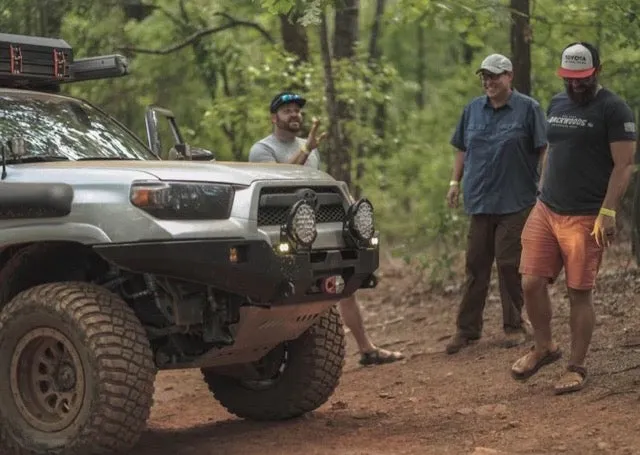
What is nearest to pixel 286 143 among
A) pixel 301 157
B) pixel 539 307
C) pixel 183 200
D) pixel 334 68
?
pixel 301 157

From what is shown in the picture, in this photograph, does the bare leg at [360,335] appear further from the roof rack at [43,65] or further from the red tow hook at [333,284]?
the roof rack at [43,65]

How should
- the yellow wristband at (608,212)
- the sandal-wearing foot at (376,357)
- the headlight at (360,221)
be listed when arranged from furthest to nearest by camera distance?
1. the sandal-wearing foot at (376,357)
2. the yellow wristband at (608,212)
3. the headlight at (360,221)

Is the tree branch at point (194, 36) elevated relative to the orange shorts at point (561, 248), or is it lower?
elevated

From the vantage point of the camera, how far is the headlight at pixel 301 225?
576cm

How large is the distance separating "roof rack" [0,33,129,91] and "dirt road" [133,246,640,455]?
95.0 inches

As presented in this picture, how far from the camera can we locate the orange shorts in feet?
22.0

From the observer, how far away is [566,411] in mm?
6402

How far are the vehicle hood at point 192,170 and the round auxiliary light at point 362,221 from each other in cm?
30

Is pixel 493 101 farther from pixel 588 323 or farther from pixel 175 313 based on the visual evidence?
pixel 175 313

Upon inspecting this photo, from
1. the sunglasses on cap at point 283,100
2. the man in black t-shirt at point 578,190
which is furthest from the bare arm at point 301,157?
the man in black t-shirt at point 578,190

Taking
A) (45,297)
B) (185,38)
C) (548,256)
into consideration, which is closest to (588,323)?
(548,256)

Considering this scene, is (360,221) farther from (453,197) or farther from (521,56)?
(521,56)

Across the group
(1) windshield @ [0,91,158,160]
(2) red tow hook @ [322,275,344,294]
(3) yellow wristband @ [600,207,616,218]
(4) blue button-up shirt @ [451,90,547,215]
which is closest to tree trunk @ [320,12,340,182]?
(4) blue button-up shirt @ [451,90,547,215]

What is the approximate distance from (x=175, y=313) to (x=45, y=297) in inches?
Answer: 26.6
